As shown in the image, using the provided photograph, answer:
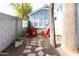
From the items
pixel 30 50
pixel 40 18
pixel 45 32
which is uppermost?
pixel 40 18

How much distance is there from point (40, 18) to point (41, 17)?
0.05ft

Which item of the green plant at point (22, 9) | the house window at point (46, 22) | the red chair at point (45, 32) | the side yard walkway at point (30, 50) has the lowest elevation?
the side yard walkway at point (30, 50)

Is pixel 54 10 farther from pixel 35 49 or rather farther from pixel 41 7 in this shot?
pixel 35 49

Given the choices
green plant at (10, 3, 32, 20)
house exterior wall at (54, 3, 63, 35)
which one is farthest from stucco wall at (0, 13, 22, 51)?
house exterior wall at (54, 3, 63, 35)

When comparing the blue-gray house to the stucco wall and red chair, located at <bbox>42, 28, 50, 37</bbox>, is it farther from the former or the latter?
the stucco wall

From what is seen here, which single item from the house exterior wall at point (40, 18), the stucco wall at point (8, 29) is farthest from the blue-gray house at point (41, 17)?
the stucco wall at point (8, 29)

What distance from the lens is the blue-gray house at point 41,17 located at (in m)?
2.74

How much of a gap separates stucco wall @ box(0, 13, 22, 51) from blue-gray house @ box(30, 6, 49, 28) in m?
0.14

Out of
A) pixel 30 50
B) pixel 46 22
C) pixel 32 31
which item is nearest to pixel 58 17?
pixel 46 22

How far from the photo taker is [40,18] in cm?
275

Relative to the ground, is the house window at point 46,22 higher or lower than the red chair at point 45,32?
higher

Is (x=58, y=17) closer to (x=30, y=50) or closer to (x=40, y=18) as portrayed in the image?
(x=40, y=18)

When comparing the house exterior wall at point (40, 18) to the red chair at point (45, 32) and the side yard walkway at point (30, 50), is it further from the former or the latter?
the side yard walkway at point (30, 50)

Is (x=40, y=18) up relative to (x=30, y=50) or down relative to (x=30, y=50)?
up
